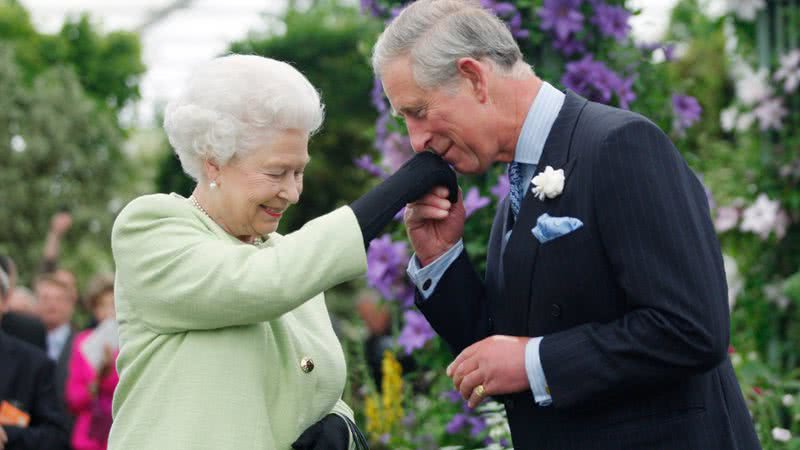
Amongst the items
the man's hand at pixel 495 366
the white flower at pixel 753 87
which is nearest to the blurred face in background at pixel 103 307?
the white flower at pixel 753 87

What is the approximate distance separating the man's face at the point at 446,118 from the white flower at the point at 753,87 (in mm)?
3819

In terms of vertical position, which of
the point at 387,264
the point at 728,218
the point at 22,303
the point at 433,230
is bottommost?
the point at 22,303

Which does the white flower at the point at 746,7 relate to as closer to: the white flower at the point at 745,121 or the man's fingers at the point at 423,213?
the white flower at the point at 745,121

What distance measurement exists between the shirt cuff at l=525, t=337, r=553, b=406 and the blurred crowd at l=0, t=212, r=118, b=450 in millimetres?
2444

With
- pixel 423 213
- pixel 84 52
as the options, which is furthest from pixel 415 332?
pixel 84 52

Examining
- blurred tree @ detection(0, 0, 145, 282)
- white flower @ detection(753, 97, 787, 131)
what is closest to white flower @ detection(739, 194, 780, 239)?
white flower @ detection(753, 97, 787, 131)

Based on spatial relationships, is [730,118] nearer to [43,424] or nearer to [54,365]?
[54,365]

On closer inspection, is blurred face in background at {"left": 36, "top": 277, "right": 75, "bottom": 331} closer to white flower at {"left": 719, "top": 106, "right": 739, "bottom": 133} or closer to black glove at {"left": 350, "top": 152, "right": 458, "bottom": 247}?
white flower at {"left": 719, "top": 106, "right": 739, "bottom": 133}

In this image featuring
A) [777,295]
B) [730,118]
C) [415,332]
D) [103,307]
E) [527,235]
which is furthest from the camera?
[103,307]

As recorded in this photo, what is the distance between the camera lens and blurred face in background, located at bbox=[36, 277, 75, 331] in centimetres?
705

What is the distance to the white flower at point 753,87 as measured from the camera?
564 cm

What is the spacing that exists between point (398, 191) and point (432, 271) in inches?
15.7

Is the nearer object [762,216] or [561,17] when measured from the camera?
[561,17]

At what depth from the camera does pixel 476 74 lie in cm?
222
